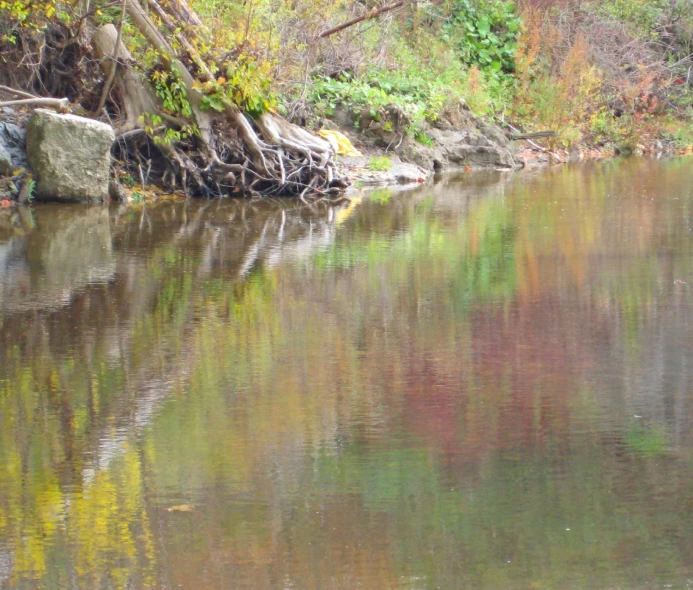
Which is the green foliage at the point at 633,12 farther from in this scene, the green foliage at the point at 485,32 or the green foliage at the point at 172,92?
the green foliage at the point at 172,92

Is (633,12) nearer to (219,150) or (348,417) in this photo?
(219,150)

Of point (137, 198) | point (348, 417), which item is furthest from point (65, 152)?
point (348, 417)

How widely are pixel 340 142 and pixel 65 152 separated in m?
6.55

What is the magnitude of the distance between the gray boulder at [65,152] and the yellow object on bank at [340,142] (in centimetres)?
568

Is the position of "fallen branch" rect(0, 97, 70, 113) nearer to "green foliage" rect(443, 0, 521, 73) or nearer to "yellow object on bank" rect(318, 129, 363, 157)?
"yellow object on bank" rect(318, 129, 363, 157)

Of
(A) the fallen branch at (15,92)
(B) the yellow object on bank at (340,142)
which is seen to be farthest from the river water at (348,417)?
(B) the yellow object on bank at (340,142)

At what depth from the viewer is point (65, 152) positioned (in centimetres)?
1611

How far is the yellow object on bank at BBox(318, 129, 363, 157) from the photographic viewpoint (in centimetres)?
2111

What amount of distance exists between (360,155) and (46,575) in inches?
716

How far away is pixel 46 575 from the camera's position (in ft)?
12.7

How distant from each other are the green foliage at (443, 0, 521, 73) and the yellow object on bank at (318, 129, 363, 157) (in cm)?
1054

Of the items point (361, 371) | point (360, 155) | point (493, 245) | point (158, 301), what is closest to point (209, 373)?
point (361, 371)

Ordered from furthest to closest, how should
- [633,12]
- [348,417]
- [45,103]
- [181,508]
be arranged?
[633,12]
[45,103]
[348,417]
[181,508]

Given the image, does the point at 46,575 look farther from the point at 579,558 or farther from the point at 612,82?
the point at 612,82
